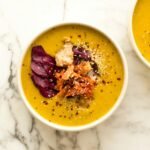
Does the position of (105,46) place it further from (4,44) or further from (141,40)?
A: (4,44)

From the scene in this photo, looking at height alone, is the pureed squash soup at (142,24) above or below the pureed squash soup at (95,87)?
above

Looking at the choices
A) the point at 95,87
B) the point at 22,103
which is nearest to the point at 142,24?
the point at 95,87

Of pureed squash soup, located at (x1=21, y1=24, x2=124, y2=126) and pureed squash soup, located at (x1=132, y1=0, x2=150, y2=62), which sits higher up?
pureed squash soup, located at (x1=132, y1=0, x2=150, y2=62)

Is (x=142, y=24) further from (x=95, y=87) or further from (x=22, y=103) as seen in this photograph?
(x=22, y=103)

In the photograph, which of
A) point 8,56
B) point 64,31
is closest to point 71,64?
point 64,31
